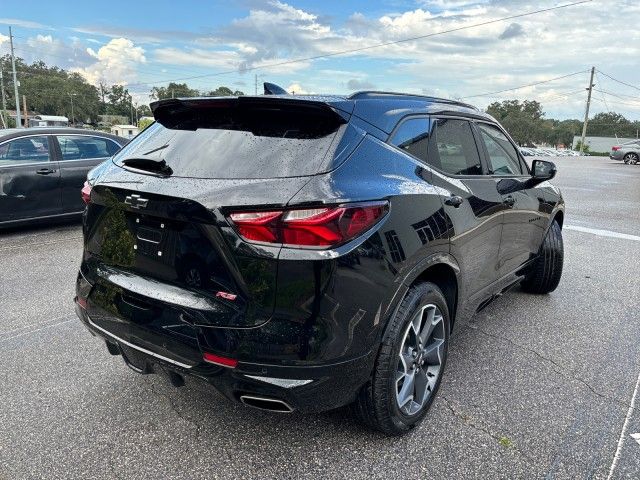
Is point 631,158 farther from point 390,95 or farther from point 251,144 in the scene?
point 251,144

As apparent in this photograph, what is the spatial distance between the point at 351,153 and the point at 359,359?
923 mm

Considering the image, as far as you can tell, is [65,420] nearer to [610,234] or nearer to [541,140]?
[610,234]

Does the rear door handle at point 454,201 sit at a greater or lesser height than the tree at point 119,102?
lesser

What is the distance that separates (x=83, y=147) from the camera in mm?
7344

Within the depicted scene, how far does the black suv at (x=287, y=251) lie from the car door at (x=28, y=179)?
468 centimetres

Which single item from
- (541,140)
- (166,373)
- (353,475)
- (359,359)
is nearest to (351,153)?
(359,359)

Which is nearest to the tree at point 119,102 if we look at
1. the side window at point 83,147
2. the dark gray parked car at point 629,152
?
the dark gray parked car at point 629,152

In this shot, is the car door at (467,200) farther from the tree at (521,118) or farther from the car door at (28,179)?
the tree at (521,118)

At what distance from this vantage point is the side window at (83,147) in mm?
7121

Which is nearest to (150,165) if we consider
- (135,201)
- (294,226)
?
(135,201)

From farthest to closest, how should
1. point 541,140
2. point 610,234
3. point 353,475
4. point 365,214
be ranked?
point 541,140 → point 610,234 → point 353,475 → point 365,214

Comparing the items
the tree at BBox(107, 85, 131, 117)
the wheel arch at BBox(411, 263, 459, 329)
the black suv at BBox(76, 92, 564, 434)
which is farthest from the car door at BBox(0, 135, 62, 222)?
the tree at BBox(107, 85, 131, 117)

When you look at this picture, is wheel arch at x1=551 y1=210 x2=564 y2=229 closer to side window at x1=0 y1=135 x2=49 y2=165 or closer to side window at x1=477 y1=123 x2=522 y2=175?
side window at x1=477 y1=123 x2=522 y2=175

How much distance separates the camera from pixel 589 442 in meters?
2.59
